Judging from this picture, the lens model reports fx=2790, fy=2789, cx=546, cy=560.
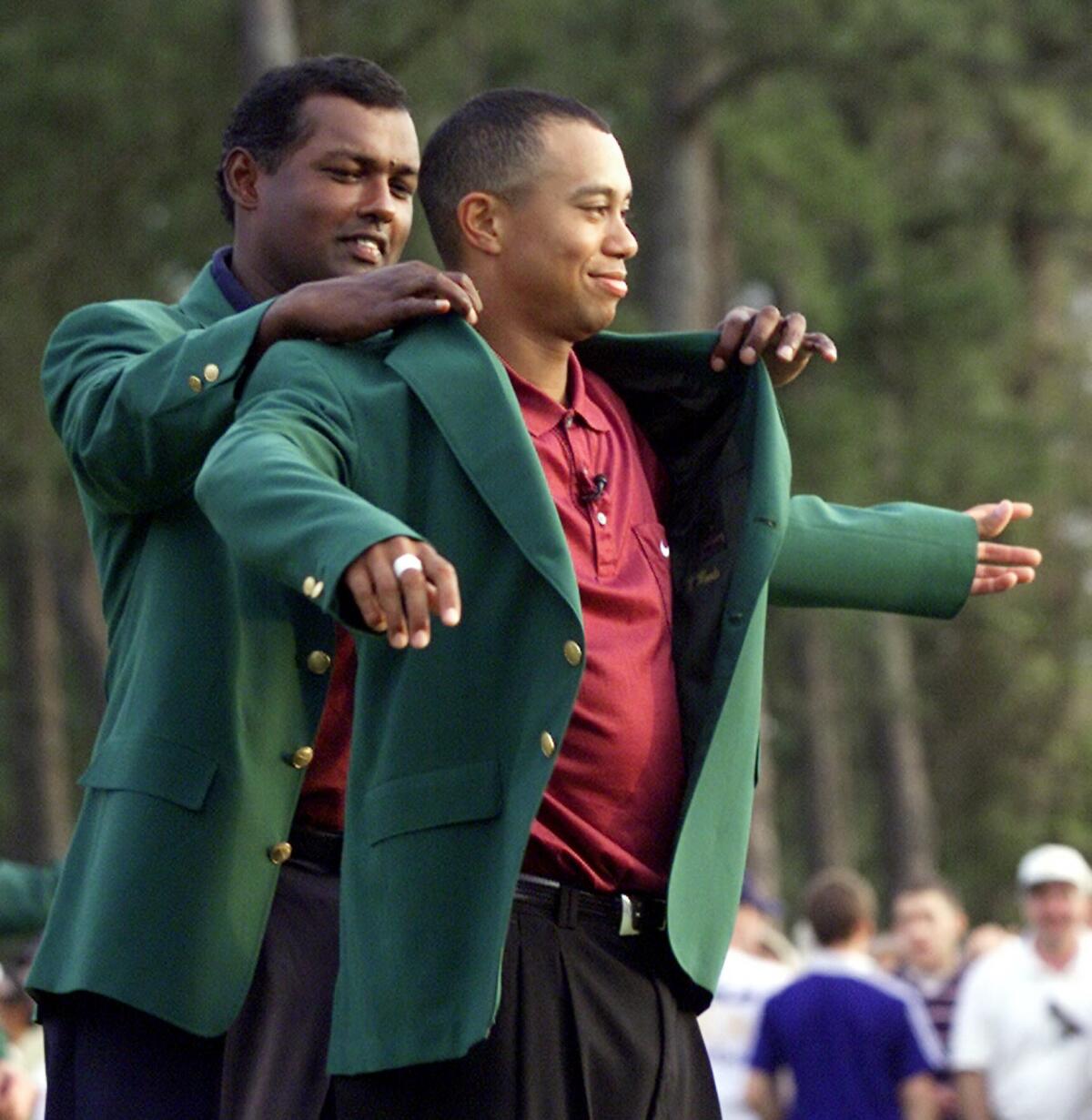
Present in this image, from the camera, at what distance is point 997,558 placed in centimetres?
457

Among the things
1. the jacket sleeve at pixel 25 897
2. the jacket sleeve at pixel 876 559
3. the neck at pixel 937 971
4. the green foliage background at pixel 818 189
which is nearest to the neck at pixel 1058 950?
the neck at pixel 937 971

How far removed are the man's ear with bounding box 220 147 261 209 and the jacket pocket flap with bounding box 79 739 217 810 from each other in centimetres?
100

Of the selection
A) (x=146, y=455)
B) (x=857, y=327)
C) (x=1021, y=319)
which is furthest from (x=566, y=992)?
(x=1021, y=319)

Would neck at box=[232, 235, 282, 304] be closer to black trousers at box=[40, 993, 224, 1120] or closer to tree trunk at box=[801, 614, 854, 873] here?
black trousers at box=[40, 993, 224, 1120]

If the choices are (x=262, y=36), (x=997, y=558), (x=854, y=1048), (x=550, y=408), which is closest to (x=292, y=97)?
(x=550, y=408)

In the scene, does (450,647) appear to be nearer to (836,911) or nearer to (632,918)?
(632,918)

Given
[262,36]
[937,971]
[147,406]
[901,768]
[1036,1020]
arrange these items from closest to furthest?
[147,406] < [1036,1020] < [937,971] < [262,36] < [901,768]

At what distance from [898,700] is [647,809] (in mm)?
25847

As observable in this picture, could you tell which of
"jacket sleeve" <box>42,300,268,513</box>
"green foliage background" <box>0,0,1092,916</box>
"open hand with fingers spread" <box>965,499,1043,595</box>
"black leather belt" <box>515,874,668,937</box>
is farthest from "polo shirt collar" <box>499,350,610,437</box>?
"green foliage background" <box>0,0,1092,916</box>

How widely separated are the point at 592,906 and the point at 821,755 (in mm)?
26384

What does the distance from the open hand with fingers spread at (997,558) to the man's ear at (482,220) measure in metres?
0.99

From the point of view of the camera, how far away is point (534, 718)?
366 centimetres

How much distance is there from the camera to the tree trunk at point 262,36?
14953 millimetres

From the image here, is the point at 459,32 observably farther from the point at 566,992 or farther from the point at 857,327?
the point at 566,992
